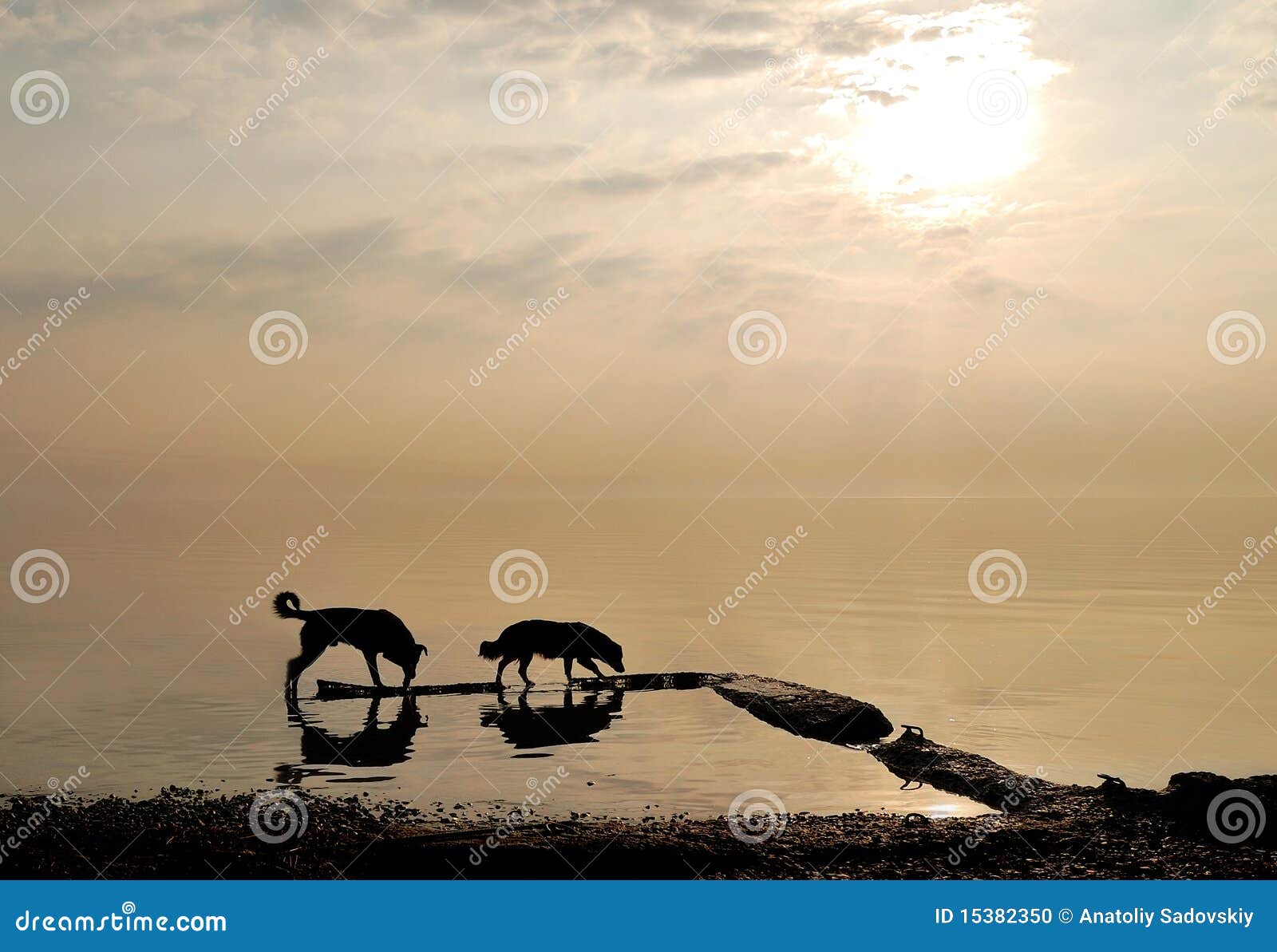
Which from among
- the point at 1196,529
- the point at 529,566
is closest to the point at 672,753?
the point at 529,566

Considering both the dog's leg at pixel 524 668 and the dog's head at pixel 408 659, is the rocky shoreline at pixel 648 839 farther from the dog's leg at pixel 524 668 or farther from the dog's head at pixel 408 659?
the dog's leg at pixel 524 668

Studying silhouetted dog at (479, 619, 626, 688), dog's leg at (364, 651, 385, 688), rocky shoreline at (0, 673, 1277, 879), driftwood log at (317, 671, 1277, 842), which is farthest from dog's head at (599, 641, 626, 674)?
rocky shoreline at (0, 673, 1277, 879)

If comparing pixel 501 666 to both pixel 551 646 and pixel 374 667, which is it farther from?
pixel 374 667

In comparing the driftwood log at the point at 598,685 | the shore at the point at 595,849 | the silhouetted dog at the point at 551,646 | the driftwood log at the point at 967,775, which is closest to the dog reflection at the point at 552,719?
the driftwood log at the point at 598,685

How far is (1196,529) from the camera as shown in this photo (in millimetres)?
103500

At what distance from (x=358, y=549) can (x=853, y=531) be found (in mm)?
56462

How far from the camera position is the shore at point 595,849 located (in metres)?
9.88

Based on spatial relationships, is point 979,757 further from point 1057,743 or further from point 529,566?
point 529,566

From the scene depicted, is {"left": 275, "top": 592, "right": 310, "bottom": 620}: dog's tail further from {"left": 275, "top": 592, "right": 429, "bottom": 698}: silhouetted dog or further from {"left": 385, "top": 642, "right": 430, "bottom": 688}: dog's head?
{"left": 385, "top": 642, "right": 430, "bottom": 688}: dog's head

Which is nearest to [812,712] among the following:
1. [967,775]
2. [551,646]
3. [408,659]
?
[967,775]

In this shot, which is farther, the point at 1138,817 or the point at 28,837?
the point at 1138,817

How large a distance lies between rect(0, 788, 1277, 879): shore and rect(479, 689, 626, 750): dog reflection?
17.7 feet

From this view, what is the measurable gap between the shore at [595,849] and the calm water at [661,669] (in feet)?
6.07

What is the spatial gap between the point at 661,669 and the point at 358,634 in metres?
7.77
